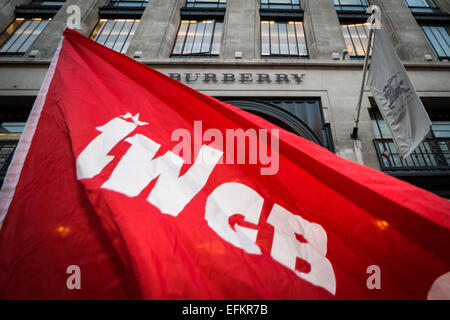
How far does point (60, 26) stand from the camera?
909cm

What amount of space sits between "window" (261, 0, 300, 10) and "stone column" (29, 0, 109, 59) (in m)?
8.46

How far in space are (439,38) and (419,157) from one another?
25.2ft

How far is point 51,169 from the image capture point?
2.34 metres

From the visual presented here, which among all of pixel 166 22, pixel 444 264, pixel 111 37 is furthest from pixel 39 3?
pixel 444 264

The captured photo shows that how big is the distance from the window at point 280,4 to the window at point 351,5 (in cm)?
209

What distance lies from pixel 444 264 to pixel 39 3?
18.1 metres

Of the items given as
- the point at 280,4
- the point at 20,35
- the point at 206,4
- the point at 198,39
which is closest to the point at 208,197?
the point at 198,39

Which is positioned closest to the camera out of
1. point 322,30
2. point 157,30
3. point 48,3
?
point 322,30

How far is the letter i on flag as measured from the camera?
3721 mm

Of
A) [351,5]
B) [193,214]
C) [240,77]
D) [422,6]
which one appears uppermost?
[422,6]

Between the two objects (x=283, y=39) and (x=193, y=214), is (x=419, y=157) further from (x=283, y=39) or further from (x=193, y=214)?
(x=193, y=214)

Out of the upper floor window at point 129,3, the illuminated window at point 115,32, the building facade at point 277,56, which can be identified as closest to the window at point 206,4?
the building facade at point 277,56

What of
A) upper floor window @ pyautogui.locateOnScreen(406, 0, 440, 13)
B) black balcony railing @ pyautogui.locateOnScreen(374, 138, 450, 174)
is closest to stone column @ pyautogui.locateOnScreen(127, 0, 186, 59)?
black balcony railing @ pyautogui.locateOnScreen(374, 138, 450, 174)

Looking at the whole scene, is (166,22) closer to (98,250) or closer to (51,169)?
(51,169)
